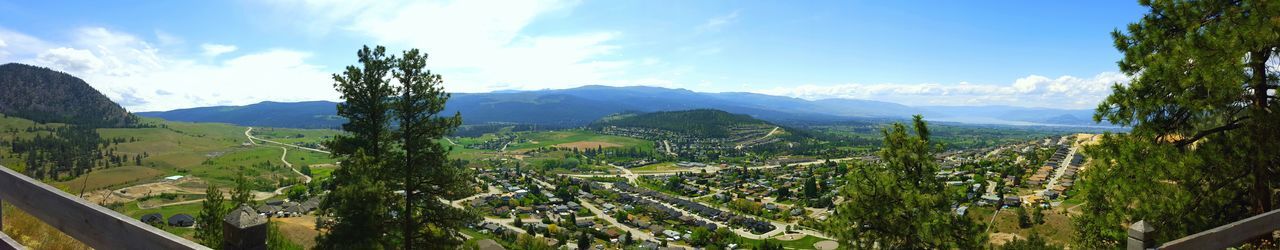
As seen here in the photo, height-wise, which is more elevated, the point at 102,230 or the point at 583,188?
the point at 102,230

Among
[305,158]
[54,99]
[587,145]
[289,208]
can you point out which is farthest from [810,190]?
[54,99]

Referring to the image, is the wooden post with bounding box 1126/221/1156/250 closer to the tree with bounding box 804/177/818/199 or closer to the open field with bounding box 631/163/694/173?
the tree with bounding box 804/177/818/199

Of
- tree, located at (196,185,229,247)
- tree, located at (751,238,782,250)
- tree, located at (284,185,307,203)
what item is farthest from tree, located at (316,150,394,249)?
tree, located at (284,185,307,203)

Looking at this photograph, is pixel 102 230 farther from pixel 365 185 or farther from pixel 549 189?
pixel 549 189

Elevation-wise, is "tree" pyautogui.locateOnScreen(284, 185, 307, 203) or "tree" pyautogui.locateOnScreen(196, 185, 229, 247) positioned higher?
"tree" pyautogui.locateOnScreen(196, 185, 229, 247)

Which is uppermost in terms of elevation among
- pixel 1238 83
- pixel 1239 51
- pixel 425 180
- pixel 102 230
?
pixel 1239 51

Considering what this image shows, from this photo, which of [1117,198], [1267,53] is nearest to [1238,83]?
[1267,53]

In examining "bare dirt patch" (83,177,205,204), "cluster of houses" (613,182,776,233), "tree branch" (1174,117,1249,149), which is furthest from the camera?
"bare dirt patch" (83,177,205,204)
